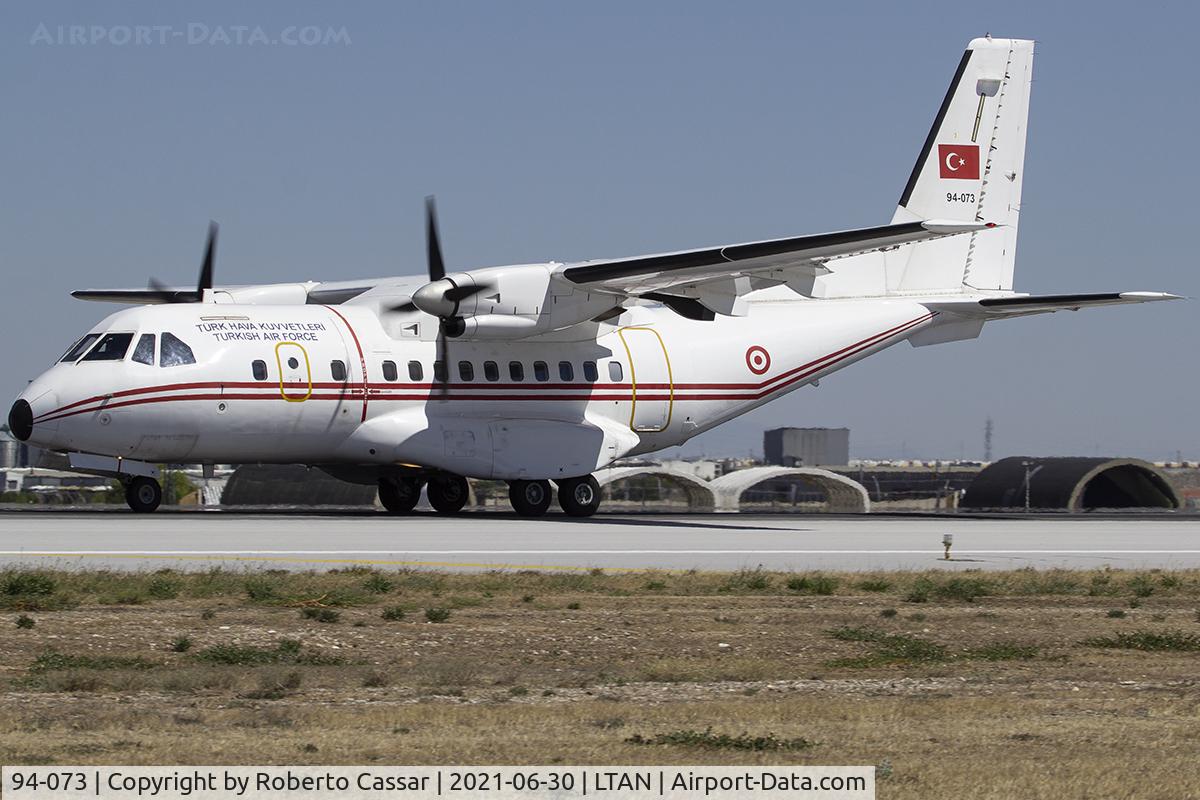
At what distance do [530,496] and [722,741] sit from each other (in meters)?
20.6

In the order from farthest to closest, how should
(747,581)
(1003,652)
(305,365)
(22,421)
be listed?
(305,365), (22,421), (747,581), (1003,652)

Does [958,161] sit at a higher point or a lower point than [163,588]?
higher

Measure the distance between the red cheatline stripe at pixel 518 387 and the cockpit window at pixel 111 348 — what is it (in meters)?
0.72

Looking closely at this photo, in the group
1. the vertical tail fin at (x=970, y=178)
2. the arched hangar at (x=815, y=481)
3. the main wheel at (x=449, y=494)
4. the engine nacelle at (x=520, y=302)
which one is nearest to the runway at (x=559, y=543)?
the main wheel at (x=449, y=494)

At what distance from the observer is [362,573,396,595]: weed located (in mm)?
15359

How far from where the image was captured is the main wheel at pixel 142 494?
27.0 meters

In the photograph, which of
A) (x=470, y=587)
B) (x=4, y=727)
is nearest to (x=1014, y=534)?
(x=470, y=587)

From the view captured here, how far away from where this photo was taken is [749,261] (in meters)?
25.8

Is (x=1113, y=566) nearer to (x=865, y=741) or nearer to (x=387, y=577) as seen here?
(x=387, y=577)

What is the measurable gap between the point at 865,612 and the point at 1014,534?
1139 cm

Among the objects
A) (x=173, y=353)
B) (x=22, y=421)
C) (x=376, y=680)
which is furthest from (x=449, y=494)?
(x=376, y=680)

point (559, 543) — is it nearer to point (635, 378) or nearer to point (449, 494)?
point (635, 378)

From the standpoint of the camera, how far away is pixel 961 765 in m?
8.03

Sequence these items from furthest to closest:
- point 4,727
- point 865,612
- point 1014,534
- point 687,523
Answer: point 687,523
point 1014,534
point 865,612
point 4,727
